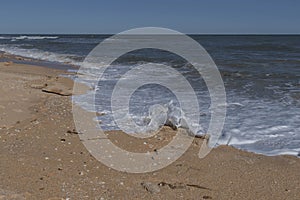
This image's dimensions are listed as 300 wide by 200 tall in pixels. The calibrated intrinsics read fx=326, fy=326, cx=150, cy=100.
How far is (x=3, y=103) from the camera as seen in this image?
16.9 ft

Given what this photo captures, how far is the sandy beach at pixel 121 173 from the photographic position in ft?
8.36

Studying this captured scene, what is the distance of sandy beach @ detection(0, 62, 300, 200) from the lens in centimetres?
255

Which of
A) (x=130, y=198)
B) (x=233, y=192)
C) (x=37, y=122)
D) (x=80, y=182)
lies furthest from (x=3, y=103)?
(x=233, y=192)

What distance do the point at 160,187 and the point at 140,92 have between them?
4408mm

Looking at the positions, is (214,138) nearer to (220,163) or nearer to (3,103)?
(220,163)

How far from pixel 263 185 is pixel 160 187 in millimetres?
876

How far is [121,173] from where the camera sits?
2.90 metres

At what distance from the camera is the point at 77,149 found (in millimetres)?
3404

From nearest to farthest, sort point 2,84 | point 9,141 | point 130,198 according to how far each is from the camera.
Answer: point 130,198
point 9,141
point 2,84

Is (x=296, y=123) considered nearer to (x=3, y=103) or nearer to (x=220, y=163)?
(x=220, y=163)

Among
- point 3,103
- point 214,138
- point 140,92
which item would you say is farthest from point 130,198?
point 140,92

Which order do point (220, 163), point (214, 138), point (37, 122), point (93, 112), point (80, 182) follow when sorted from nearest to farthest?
1. point (80, 182)
2. point (220, 163)
3. point (214, 138)
4. point (37, 122)
5. point (93, 112)

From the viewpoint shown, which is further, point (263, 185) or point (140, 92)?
point (140, 92)

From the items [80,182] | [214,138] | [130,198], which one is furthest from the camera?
[214,138]
